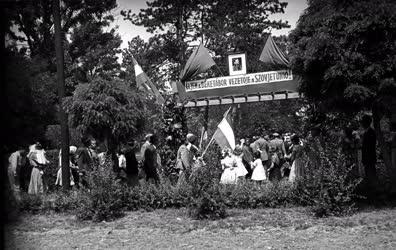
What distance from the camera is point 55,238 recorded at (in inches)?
324

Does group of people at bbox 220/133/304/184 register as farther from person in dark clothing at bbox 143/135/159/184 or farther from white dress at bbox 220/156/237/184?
person in dark clothing at bbox 143/135/159/184

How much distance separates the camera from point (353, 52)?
27.5 feet

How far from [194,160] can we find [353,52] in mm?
4569

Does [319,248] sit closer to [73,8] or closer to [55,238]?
[55,238]

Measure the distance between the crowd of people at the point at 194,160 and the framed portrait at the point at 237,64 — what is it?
7.18ft

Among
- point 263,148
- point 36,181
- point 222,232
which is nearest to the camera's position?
point 222,232

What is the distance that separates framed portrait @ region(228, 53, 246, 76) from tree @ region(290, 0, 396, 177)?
6257 mm

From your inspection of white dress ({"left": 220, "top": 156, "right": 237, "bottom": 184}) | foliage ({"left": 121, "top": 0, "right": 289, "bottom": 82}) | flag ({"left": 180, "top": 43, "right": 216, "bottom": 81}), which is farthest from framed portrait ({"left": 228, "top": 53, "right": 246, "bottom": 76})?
foliage ({"left": 121, "top": 0, "right": 289, "bottom": 82})

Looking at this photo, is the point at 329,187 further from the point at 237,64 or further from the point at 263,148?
the point at 237,64

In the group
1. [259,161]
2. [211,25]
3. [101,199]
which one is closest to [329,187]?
[101,199]

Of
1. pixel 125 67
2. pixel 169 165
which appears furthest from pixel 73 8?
pixel 169 165

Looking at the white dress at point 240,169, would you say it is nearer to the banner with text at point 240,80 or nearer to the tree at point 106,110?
the banner with text at point 240,80

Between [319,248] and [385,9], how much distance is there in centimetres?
420

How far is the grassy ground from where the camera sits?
7090 mm
